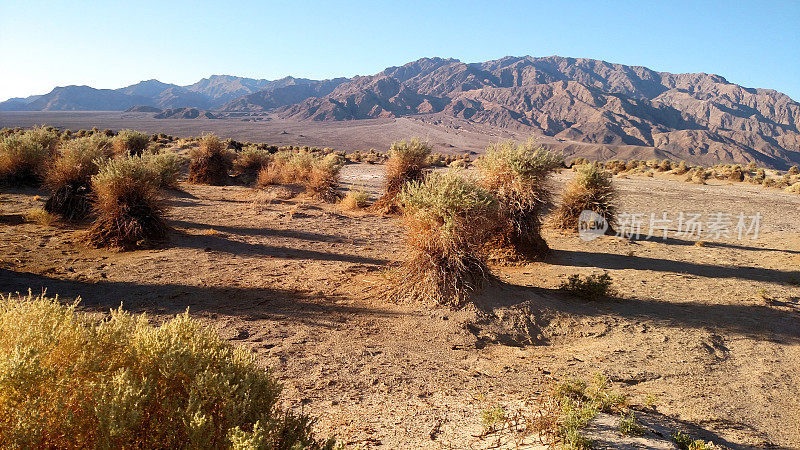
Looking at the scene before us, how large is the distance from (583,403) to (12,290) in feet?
24.8

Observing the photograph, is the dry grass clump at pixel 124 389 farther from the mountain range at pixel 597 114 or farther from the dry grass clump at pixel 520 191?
the mountain range at pixel 597 114

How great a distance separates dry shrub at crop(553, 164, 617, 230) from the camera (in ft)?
38.4

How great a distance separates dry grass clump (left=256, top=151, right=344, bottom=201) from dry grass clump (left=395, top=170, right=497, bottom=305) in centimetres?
978

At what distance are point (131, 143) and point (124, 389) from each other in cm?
2158

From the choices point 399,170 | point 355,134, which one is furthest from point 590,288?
point 355,134

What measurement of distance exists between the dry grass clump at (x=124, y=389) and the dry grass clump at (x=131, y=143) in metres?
19.8

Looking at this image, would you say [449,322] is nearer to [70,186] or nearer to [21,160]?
[70,186]

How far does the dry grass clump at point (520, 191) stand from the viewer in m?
9.02

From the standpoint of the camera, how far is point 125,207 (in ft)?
27.6

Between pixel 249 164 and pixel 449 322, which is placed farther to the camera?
pixel 249 164

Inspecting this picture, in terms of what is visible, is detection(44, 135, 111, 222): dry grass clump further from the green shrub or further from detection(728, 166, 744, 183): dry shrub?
detection(728, 166, 744, 183): dry shrub

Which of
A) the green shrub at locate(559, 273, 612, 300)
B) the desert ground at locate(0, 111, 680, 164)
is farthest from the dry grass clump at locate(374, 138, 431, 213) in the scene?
the desert ground at locate(0, 111, 680, 164)

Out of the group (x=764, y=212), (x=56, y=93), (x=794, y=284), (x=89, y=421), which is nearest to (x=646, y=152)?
(x=764, y=212)

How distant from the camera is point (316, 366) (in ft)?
14.8
